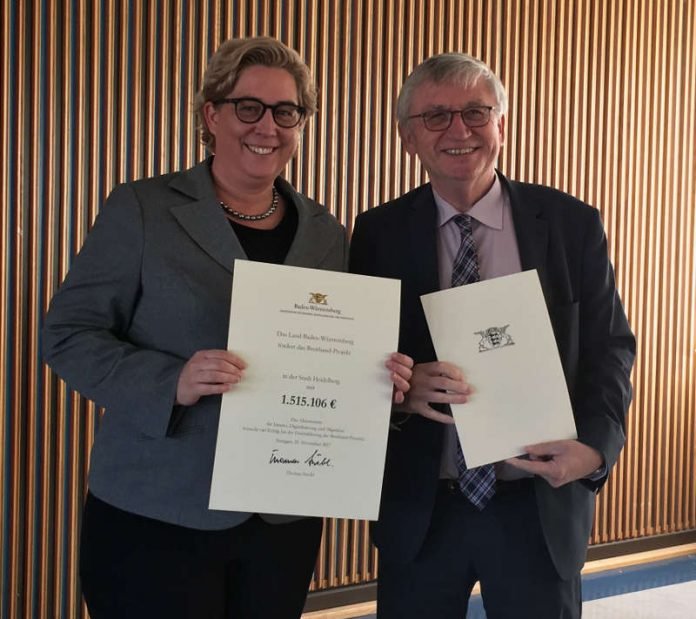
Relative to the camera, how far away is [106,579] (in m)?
1.77

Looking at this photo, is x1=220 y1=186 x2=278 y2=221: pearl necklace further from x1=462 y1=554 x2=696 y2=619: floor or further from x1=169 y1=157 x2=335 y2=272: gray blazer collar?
x1=462 y1=554 x2=696 y2=619: floor

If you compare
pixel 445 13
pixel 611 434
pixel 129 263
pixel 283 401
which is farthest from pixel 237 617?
pixel 445 13

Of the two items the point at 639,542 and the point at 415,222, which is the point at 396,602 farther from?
the point at 639,542

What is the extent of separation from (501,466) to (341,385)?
0.50 m

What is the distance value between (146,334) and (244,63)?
2.18 feet

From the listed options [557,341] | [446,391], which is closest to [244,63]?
[446,391]

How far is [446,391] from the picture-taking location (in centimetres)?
187

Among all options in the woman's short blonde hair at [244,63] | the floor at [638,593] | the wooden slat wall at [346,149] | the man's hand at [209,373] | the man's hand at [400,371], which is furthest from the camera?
the floor at [638,593]

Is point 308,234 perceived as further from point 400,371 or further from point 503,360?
point 503,360

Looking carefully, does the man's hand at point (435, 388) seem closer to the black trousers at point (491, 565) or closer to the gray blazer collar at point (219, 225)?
the black trousers at point (491, 565)

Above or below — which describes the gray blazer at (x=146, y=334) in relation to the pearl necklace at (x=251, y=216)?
below

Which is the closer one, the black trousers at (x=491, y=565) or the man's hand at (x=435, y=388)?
the man's hand at (x=435, y=388)

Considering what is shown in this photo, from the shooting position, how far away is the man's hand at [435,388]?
179cm
